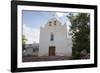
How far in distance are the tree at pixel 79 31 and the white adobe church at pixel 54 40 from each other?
7 cm

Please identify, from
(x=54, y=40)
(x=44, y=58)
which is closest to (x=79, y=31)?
(x=54, y=40)

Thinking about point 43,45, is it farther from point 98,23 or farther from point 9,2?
point 98,23

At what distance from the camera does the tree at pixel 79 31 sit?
203cm

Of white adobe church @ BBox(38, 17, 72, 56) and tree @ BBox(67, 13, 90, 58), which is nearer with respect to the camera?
white adobe church @ BBox(38, 17, 72, 56)

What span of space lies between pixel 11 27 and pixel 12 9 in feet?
0.56

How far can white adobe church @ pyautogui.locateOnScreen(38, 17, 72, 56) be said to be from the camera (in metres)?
1.92

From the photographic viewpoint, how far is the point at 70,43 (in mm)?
2014

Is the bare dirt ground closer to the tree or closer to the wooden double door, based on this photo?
the wooden double door

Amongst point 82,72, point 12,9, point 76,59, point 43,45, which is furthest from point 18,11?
point 82,72

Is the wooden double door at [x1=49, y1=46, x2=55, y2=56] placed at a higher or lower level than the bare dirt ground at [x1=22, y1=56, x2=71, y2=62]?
higher

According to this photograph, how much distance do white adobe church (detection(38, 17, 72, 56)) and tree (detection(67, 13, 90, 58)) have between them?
0.07 meters

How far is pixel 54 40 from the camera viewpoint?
1957 millimetres

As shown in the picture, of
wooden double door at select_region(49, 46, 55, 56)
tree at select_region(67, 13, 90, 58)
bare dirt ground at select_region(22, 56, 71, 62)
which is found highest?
tree at select_region(67, 13, 90, 58)

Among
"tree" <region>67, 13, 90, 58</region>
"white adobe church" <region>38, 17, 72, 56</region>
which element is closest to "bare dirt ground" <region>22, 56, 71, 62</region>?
"white adobe church" <region>38, 17, 72, 56</region>
